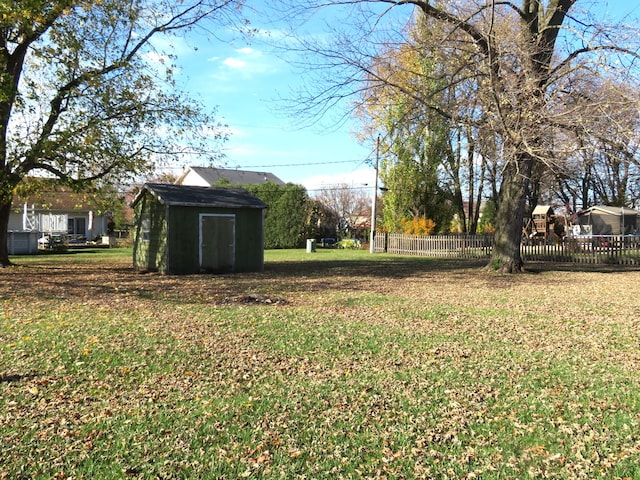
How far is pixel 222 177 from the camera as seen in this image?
168 feet

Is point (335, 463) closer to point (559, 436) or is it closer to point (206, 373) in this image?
point (559, 436)

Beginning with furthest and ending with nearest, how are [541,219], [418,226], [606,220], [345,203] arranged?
[345,203]
[606,220]
[541,219]
[418,226]

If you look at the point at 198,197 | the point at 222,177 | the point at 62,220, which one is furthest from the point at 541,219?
the point at 62,220

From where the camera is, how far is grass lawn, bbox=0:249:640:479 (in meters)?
3.65

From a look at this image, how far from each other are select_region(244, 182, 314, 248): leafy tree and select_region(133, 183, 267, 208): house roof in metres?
19.1

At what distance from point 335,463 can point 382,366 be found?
242 cm

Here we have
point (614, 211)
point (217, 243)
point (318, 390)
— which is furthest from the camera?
point (614, 211)

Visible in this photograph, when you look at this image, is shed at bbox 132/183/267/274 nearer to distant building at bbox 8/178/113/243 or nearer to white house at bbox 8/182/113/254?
distant building at bbox 8/178/113/243

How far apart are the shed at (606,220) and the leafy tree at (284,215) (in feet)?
73.1

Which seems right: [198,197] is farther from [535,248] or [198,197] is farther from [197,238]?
[535,248]

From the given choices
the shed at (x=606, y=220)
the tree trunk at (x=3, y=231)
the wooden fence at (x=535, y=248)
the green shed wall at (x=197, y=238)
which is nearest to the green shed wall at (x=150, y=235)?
the green shed wall at (x=197, y=238)

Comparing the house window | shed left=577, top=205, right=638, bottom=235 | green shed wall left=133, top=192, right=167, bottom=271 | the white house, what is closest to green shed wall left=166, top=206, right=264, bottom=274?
green shed wall left=133, top=192, right=167, bottom=271

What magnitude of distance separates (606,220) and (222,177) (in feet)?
113

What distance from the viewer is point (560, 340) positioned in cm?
729
